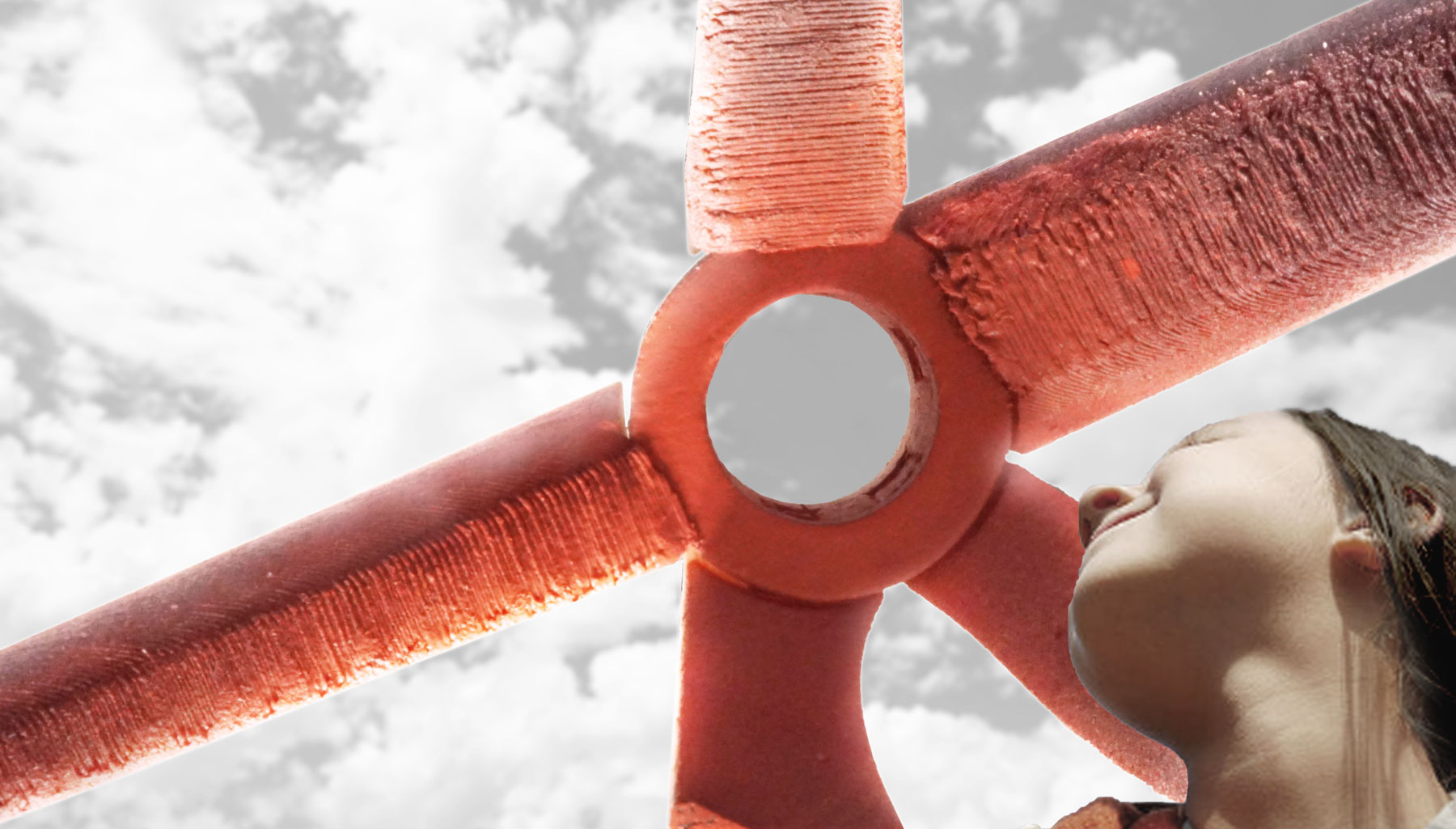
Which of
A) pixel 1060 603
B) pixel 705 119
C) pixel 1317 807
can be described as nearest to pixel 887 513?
pixel 1060 603

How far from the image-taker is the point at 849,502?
171cm

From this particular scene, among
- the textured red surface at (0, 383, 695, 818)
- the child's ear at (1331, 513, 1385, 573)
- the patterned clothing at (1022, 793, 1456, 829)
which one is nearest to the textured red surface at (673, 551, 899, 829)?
the textured red surface at (0, 383, 695, 818)

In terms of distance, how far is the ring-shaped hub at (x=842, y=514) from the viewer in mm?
1622

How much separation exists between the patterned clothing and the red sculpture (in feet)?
1.27

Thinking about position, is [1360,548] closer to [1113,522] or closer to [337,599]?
[1113,522]

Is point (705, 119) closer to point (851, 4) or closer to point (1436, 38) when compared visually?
point (851, 4)

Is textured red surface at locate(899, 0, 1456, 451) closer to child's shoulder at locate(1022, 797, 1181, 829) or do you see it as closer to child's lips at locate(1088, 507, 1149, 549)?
child's lips at locate(1088, 507, 1149, 549)

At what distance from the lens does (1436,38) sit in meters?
1.55

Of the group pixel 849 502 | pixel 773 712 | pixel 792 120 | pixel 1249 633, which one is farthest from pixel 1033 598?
pixel 792 120

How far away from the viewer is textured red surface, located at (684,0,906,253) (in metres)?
1.55

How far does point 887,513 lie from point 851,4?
655 mm

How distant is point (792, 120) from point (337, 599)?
0.84 m

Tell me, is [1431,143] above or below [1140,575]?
above

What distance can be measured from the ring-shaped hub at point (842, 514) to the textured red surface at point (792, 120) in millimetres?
56
